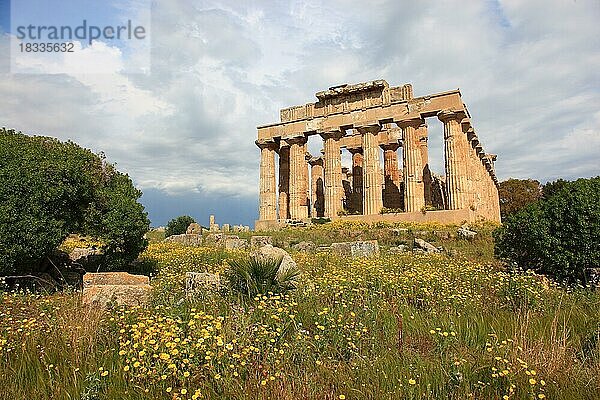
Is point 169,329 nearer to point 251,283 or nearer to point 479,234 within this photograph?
point 251,283

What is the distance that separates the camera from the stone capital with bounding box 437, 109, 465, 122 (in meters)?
28.7

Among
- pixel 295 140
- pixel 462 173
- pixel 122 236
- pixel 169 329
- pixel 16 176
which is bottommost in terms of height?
pixel 169 329

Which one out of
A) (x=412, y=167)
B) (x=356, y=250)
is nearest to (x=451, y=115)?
(x=412, y=167)

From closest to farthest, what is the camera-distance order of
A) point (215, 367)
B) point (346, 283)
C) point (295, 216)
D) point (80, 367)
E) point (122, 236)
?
point (215, 367)
point (80, 367)
point (346, 283)
point (122, 236)
point (295, 216)

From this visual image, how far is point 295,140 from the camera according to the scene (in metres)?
34.9

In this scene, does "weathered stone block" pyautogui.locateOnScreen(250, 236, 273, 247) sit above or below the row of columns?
below

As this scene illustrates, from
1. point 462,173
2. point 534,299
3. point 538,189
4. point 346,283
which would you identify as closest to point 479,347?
point 534,299

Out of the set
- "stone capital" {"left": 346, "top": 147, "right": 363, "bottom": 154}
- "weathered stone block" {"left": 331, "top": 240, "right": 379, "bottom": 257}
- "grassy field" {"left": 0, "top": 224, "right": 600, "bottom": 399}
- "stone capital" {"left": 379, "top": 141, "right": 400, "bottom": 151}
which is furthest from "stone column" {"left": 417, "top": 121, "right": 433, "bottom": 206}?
"grassy field" {"left": 0, "top": 224, "right": 600, "bottom": 399}

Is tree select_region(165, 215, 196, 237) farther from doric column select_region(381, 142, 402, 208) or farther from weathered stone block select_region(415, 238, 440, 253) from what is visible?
weathered stone block select_region(415, 238, 440, 253)

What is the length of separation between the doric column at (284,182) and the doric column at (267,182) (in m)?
1.61

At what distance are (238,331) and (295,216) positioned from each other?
29316 mm

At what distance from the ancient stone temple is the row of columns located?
64mm

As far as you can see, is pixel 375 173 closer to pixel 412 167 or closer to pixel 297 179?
pixel 412 167

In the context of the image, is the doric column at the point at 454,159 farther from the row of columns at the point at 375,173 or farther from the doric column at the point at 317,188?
the doric column at the point at 317,188
